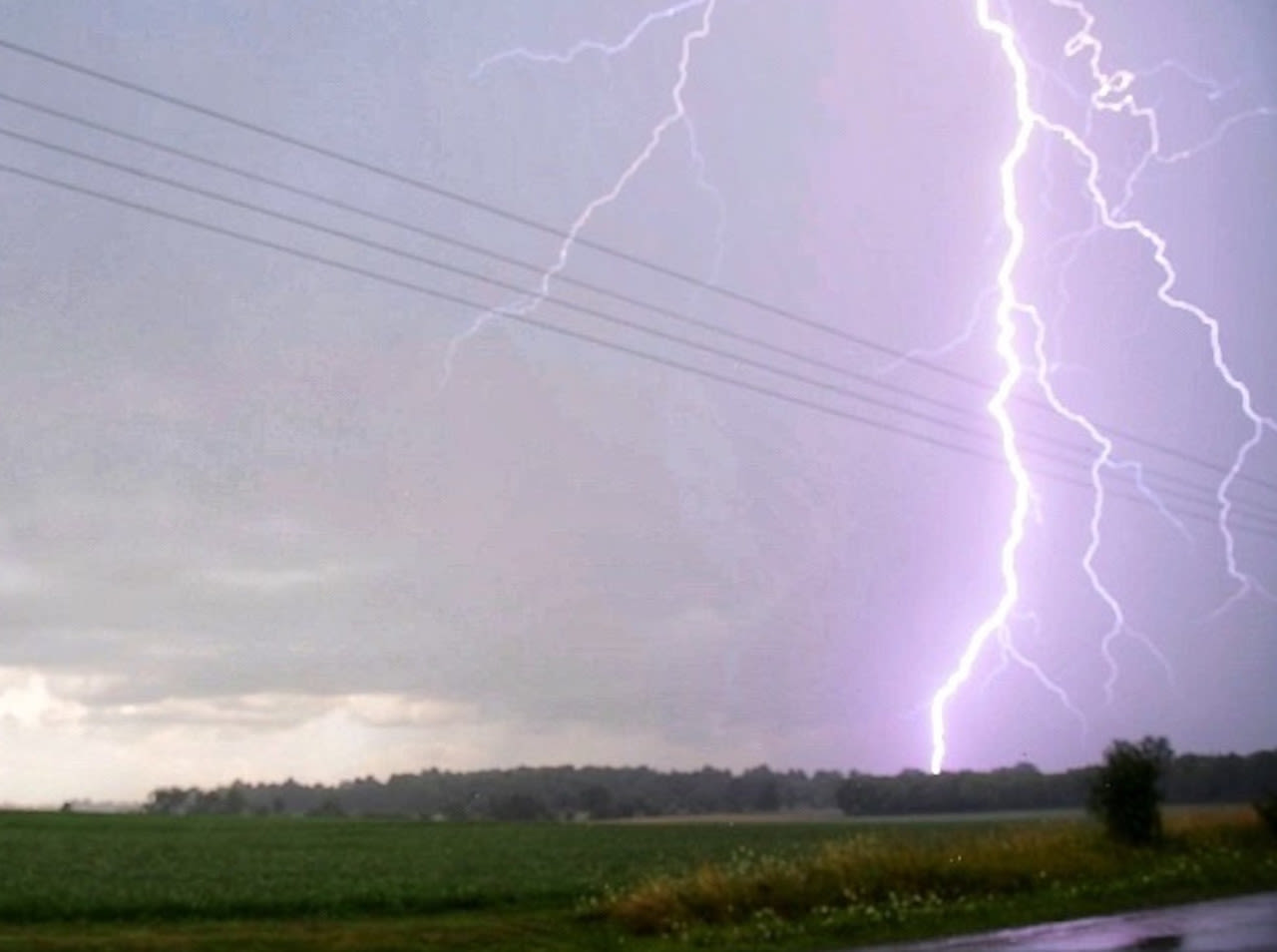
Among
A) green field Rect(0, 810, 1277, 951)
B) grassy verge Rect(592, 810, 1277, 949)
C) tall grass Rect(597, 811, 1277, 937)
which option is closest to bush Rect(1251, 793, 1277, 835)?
green field Rect(0, 810, 1277, 951)

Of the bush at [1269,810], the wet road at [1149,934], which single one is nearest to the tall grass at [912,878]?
the wet road at [1149,934]

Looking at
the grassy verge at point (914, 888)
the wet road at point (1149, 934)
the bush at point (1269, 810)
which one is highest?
the bush at point (1269, 810)

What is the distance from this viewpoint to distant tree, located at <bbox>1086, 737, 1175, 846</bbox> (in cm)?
3145

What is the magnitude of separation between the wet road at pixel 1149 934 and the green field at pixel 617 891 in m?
1.22

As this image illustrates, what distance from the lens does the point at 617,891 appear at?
84.0ft

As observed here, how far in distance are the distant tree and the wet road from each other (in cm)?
977

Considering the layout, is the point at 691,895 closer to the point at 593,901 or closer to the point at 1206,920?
the point at 593,901

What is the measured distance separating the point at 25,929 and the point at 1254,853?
74.3 feet

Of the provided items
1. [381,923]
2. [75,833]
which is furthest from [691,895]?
[75,833]

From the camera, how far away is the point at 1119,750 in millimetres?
32281

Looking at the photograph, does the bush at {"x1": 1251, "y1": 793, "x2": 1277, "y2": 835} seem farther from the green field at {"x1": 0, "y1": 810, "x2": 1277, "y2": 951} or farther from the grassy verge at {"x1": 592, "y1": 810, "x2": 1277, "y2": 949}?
the grassy verge at {"x1": 592, "y1": 810, "x2": 1277, "y2": 949}

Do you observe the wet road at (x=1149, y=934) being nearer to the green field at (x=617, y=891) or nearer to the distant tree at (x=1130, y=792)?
the green field at (x=617, y=891)

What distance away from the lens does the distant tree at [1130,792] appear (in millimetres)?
31453

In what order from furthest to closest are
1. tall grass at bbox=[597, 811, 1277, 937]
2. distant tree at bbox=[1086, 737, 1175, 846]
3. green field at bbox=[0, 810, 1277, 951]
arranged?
distant tree at bbox=[1086, 737, 1175, 846], tall grass at bbox=[597, 811, 1277, 937], green field at bbox=[0, 810, 1277, 951]
